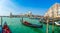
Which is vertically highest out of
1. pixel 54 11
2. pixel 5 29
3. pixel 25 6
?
pixel 25 6

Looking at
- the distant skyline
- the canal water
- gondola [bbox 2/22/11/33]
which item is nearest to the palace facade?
the distant skyline

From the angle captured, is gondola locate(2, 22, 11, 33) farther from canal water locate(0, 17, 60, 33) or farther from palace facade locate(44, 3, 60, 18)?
palace facade locate(44, 3, 60, 18)

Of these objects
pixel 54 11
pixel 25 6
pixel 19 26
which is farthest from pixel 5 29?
pixel 54 11

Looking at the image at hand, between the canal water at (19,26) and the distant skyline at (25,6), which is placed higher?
the distant skyline at (25,6)

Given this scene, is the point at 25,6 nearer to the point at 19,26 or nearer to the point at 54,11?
the point at 19,26

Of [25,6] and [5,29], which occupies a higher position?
[25,6]

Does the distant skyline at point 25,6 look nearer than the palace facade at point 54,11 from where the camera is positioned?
Yes

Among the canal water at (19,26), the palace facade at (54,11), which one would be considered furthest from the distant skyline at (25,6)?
the canal water at (19,26)

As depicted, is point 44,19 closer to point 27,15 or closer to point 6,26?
point 27,15

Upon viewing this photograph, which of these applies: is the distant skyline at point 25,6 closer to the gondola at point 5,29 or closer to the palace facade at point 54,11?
the palace facade at point 54,11

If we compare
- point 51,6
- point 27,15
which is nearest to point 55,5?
point 51,6
